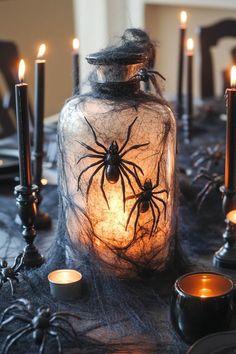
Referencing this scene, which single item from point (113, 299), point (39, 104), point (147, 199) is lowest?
point (113, 299)

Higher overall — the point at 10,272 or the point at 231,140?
the point at 231,140

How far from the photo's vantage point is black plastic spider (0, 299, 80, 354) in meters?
0.73

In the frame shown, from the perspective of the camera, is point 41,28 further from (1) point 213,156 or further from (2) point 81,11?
(1) point 213,156

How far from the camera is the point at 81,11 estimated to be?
133 inches

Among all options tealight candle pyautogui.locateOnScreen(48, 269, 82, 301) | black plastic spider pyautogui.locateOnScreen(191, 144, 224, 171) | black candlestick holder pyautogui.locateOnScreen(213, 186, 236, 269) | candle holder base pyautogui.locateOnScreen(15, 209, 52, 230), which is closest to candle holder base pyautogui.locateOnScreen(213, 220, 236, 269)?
black candlestick holder pyautogui.locateOnScreen(213, 186, 236, 269)

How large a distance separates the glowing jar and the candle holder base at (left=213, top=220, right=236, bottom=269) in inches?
4.1

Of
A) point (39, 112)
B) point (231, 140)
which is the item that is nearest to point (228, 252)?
point (231, 140)

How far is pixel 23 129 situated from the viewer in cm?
91

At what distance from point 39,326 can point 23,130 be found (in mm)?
295

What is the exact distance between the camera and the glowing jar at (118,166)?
2.85 feet

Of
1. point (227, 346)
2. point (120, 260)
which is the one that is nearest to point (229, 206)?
point (120, 260)

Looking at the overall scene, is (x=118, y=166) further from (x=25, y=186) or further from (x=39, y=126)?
(x=39, y=126)

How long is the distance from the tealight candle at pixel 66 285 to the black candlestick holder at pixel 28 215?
8 centimetres

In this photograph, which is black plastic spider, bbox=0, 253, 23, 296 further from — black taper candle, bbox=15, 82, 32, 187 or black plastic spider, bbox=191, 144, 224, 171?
black plastic spider, bbox=191, 144, 224, 171
